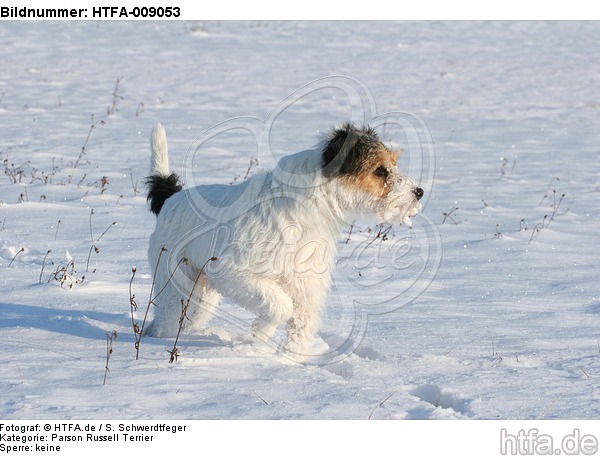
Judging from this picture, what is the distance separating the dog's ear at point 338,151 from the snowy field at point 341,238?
0.68 meters

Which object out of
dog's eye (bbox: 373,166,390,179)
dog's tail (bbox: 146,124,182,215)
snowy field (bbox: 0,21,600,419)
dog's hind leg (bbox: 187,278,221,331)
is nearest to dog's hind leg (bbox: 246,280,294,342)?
snowy field (bbox: 0,21,600,419)

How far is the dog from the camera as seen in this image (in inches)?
187

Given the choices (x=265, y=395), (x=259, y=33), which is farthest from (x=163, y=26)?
(x=265, y=395)

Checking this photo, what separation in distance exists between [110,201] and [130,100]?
6.34 m

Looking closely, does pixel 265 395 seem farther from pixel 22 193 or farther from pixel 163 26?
pixel 163 26

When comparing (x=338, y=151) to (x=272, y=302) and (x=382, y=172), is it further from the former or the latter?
(x=272, y=302)

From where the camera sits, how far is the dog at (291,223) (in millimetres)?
4738

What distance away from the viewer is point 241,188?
505cm

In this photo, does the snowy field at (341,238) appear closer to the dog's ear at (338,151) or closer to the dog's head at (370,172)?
the dog's head at (370,172)
